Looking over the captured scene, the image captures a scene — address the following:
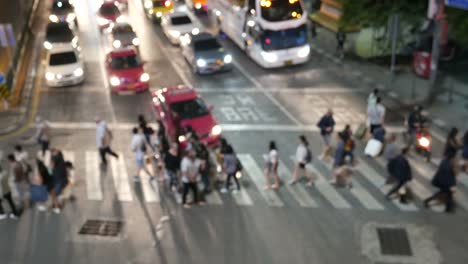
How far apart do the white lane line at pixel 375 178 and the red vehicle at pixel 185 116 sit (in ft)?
15.8

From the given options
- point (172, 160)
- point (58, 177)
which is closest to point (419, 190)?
point (172, 160)

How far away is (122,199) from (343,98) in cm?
1101

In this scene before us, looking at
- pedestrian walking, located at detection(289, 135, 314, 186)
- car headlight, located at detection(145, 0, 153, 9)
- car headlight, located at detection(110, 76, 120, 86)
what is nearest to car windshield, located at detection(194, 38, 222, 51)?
car headlight, located at detection(110, 76, 120, 86)

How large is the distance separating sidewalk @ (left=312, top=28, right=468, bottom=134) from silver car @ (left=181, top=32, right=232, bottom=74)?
5846 millimetres

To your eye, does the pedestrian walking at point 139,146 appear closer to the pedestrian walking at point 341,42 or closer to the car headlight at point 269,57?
the car headlight at point 269,57

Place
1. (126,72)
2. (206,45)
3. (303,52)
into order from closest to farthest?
(126,72)
(303,52)
(206,45)

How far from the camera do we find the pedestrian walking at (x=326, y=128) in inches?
654

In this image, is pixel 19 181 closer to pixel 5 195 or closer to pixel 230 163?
pixel 5 195

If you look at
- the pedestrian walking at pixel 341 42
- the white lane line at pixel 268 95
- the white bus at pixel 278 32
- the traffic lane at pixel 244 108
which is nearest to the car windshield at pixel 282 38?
the white bus at pixel 278 32

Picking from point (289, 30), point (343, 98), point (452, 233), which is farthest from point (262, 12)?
point (452, 233)

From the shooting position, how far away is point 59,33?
101 ft

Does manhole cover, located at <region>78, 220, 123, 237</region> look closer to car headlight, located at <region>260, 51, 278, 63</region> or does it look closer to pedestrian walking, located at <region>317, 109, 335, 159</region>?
pedestrian walking, located at <region>317, 109, 335, 159</region>

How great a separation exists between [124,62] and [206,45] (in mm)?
4323

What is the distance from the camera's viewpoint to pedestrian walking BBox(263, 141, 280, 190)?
14.4 m
